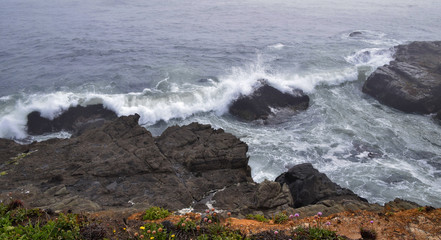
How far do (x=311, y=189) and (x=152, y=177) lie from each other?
6259mm

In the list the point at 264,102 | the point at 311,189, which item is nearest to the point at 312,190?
the point at 311,189

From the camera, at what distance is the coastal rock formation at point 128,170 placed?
10.6 meters

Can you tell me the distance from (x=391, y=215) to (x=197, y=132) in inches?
371

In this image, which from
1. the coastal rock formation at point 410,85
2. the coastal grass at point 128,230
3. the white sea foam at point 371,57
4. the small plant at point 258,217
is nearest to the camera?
the coastal grass at point 128,230

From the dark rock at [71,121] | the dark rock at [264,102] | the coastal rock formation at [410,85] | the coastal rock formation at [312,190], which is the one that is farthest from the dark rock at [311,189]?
the coastal rock formation at [410,85]

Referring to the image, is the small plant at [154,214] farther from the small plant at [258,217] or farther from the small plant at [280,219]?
the small plant at [280,219]

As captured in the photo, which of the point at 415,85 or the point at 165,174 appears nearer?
the point at 165,174

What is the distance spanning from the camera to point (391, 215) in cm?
756

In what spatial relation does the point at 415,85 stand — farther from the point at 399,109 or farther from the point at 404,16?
the point at 404,16

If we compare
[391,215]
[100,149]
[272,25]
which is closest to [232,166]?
[100,149]

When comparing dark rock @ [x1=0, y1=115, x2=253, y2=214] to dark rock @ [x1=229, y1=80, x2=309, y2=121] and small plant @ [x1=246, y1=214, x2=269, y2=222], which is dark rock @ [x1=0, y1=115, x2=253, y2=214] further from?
dark rock @ [x1=229, y1=80, x2=309, y2=121]

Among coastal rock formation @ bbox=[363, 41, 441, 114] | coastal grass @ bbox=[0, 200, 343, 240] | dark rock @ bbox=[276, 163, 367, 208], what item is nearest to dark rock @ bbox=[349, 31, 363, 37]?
coastal rock formation @ bbox=[363, 41, 441, 114]

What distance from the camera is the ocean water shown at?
1806cm

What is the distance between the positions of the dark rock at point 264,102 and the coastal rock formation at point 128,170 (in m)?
8.16
